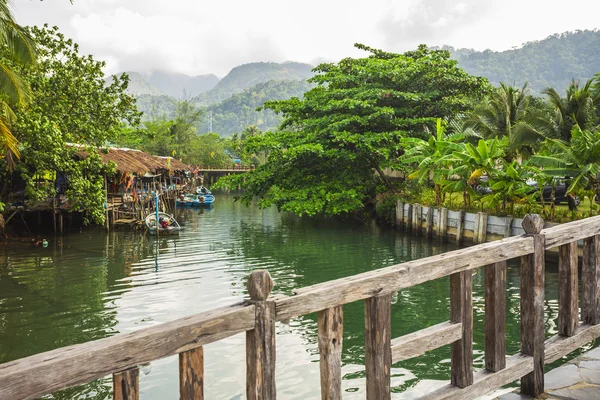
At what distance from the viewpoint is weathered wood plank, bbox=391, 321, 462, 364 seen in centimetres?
331

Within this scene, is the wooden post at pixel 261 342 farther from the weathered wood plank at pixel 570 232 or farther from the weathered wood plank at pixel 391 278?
the weathered wood plank at pixel 570 232

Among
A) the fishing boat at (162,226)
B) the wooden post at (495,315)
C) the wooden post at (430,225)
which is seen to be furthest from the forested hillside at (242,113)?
the wooden post at (495,315)

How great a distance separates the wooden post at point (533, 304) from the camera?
4121 millimetres

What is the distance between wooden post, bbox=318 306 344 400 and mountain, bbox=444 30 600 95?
140 meters

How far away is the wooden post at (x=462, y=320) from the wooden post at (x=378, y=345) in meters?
0.70

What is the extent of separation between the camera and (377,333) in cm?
317

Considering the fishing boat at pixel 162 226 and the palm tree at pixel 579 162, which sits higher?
the palm tree at pixel 579 162

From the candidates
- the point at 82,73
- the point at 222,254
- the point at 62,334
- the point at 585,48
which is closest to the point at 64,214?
the point at 82,73

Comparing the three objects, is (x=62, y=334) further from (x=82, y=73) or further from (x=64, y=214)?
(x=64, y=214)

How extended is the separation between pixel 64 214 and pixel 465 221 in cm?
2103

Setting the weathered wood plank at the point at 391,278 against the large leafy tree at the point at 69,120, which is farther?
the large leafy tree at the point at 69,120

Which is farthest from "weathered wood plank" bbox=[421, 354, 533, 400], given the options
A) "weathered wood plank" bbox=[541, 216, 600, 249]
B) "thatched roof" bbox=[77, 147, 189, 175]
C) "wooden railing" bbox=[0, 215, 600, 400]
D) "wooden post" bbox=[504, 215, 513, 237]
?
"thatched roof" bbox=[77, 147, 189, 175]

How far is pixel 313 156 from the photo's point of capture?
2509cm

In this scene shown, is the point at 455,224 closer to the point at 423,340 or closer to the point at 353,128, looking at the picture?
the point at 353,128
